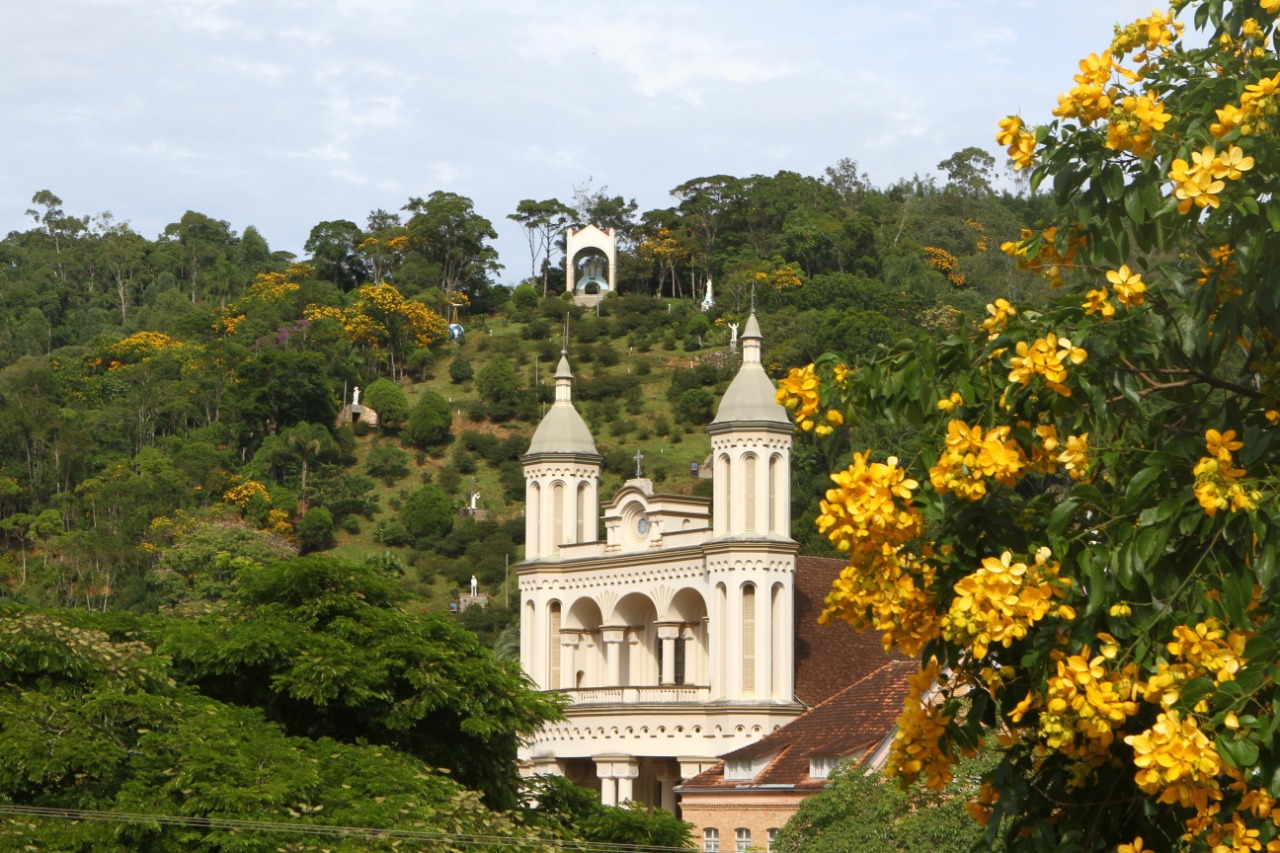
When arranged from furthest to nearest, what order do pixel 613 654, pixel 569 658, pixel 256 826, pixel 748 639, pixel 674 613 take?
pixel 569 658
pixel 613 654
pixel 674 613
pixel 748 639
pixel 256 826

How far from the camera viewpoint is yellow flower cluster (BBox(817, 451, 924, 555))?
930 cm

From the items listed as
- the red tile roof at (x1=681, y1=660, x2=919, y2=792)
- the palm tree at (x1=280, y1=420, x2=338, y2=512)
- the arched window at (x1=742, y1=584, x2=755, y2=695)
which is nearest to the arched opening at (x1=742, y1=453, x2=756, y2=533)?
the arched window at (x1=742, y1=584, x2=755, y2=695)

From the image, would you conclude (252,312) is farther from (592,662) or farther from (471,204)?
(592,662)

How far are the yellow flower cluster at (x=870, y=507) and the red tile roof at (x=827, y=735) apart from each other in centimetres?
3387

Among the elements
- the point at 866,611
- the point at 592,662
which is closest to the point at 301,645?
the point at 866,611

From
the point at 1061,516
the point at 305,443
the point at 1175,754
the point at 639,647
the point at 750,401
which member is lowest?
the point at 1175,754

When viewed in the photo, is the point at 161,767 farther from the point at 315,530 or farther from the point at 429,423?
the point at 429,423

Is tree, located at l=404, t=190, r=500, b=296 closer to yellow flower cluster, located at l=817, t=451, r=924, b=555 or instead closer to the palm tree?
the palm tree

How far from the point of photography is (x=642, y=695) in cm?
5366

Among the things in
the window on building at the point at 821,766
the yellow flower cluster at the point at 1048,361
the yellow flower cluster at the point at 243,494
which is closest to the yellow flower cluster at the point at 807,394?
the yellow flower cluster at the point at 1048,361

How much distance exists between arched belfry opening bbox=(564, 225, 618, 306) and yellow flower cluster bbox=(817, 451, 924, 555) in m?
129

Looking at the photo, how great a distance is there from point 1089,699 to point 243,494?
Answer: 97.6 m

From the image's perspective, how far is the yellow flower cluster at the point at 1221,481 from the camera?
28.5ft

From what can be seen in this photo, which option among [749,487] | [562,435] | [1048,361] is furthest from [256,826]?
[562,435]
